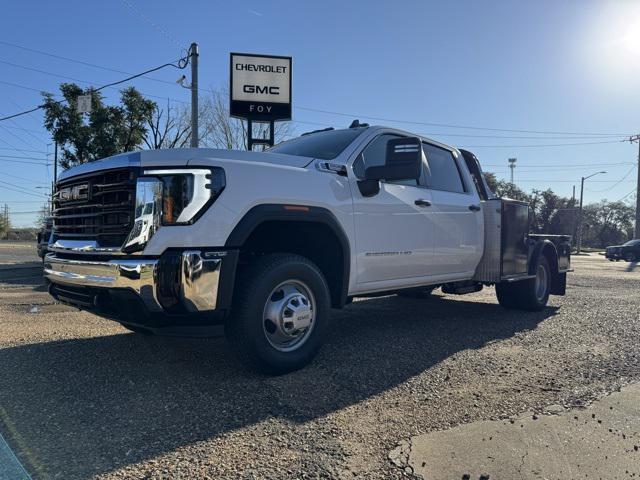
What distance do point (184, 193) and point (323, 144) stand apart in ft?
6.30

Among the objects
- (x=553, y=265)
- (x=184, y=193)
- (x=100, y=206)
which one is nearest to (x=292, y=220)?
(x=184, y=193)

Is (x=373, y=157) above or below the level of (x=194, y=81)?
below

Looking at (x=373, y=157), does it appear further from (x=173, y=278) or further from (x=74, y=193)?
(x=74, y=193)

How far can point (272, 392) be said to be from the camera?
11.5 feet

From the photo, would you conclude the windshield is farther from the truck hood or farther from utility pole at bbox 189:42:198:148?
utility pole at bbox 189:42:198:148

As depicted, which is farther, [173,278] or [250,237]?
[250,237]

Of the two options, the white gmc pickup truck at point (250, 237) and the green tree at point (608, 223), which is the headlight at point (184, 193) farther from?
the green tree at point (608, 223)

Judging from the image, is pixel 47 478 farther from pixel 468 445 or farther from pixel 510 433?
pixel 510 433

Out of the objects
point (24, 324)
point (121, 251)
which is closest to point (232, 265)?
point (121, 251)

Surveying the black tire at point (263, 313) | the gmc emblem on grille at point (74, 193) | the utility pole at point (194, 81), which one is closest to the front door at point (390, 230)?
the black tire at point (263, 313)

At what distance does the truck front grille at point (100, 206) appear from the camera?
3.38 metres

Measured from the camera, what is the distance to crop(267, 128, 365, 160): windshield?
4.66m

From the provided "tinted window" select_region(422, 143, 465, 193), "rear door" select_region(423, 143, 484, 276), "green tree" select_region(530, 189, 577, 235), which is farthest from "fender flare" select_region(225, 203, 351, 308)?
"green tree" select_region(530, 189, 577, 235)

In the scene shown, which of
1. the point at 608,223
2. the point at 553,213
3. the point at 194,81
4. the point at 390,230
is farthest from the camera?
the point at 608,223
